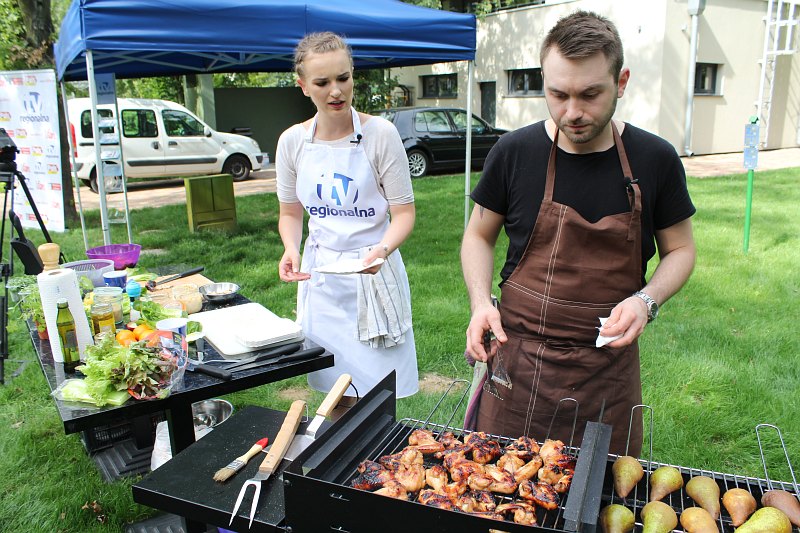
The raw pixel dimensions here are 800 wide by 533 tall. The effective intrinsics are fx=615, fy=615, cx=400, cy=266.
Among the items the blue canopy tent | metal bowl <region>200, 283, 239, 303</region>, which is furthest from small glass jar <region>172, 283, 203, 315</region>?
the blue canopy tent

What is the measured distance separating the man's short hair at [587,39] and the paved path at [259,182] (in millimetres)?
10228

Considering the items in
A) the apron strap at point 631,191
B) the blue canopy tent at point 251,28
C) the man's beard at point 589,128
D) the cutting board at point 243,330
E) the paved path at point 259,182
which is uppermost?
the blue canopy tent at point 251,28

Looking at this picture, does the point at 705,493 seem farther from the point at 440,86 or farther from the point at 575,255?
the point at 440,86

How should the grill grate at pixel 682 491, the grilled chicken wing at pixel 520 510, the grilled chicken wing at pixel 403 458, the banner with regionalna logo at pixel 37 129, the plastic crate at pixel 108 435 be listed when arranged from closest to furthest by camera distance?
the grilled chicken wing at pixel 520 510 < the grill grate at pixel 682 491 < the grilled chicken wing at pixel 403 458 < the plastic crate at pixel 108 435 < the banner with regionalna logo at pixel 37 129

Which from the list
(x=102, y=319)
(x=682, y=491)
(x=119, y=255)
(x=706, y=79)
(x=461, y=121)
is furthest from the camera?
(x=706, y=79)

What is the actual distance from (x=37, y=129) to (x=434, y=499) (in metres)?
6.66

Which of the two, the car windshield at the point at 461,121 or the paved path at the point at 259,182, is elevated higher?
the car windshield at the point at 461,121

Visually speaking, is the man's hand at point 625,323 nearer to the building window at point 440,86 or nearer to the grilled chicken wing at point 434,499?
the grilled chicken wing at point 434,499

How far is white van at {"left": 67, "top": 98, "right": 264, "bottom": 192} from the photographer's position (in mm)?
11547

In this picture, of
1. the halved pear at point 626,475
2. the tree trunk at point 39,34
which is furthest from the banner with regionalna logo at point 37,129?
the halved pear at point 626,475

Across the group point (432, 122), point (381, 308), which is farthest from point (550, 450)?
point (432, 122)

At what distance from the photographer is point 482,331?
69.4 inches

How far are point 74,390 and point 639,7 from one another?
601 inches

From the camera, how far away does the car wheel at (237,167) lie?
44.0 feet
